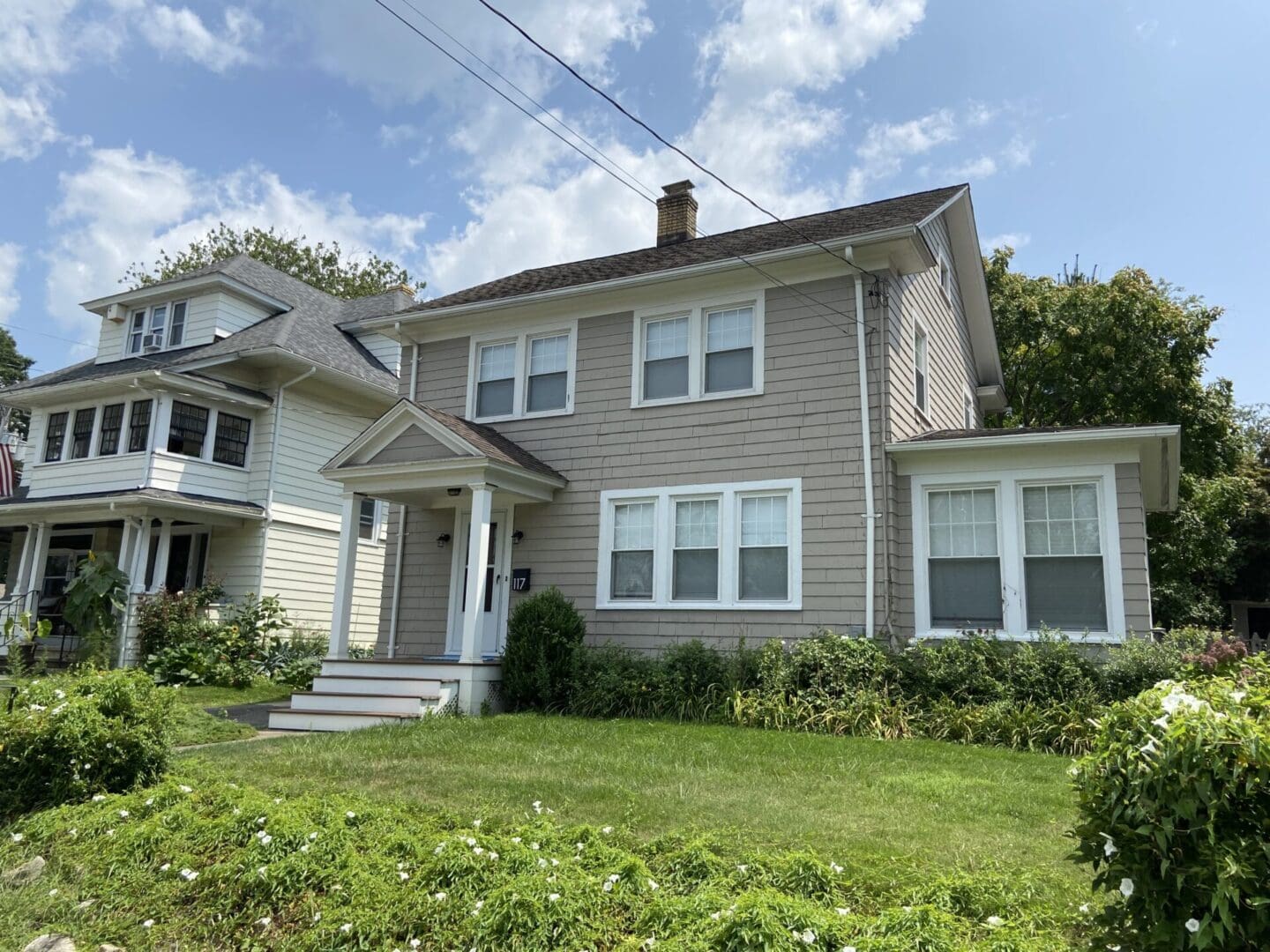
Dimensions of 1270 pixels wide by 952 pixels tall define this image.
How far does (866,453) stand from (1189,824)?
8.50 meters

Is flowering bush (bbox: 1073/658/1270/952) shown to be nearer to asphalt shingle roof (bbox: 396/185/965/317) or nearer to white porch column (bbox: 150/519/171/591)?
asphalt shingle roof (bbox: 396/185/965/317)

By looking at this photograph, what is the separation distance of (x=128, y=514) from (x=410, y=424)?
8325 mm

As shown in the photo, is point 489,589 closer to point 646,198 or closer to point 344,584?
point 344,584

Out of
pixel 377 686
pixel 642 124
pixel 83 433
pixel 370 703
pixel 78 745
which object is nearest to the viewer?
pixel 78 745

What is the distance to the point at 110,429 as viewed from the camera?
18547 millimetres

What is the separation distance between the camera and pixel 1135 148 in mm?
12359

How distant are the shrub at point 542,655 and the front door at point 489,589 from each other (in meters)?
1.47

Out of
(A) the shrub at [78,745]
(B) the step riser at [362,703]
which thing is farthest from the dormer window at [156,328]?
(A) the shrub at [78,745]

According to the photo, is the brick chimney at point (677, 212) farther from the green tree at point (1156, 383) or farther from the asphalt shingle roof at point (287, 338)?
the green tree at point (1156, 383)

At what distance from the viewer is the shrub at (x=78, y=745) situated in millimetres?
6301

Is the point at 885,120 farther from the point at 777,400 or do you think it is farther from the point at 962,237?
the point at 962,237

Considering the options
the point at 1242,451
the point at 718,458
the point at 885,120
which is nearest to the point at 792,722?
the point at 718,458

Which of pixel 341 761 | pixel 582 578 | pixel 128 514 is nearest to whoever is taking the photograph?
pixel 341 761

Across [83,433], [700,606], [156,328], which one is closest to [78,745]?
[700,606]
